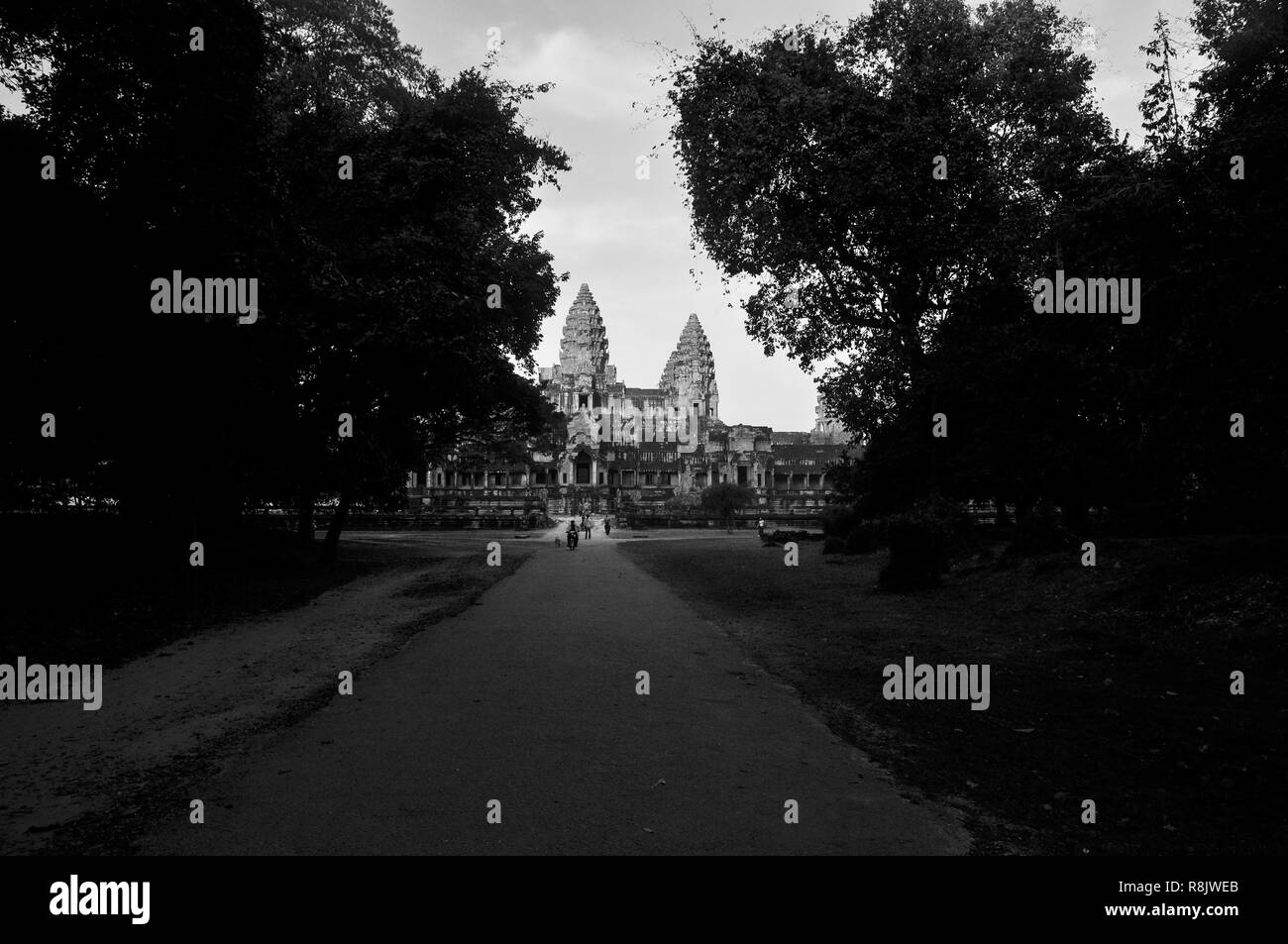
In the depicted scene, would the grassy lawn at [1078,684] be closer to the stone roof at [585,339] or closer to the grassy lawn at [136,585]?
the grassy lawn at [136,585]

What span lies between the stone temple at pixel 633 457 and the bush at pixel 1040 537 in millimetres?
21192

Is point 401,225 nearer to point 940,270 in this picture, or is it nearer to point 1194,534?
point 940,270

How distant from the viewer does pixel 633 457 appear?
345 feet

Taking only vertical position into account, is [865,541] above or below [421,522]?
above

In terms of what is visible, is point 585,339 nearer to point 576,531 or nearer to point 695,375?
point 695,375

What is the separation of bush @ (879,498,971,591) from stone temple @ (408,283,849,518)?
20.0 m

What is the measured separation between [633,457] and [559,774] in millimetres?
99238

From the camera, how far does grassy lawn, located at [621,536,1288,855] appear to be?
5.47m

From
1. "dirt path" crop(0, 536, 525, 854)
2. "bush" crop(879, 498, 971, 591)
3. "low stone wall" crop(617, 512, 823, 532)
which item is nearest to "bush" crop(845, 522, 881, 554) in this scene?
"bush" crop(879, 498, 971, 591)

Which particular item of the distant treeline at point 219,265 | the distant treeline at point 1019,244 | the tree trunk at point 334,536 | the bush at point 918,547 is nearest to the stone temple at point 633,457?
the tree trunk at point 334,536

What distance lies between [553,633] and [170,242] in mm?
11103

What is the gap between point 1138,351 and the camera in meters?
12.0

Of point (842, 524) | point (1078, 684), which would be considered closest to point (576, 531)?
point (842, 524)

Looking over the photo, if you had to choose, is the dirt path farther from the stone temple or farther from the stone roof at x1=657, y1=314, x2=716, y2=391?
the stone roof at x1=657, y1=314, x2=716, y2=391
